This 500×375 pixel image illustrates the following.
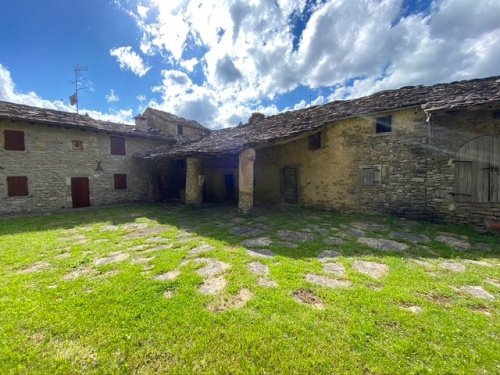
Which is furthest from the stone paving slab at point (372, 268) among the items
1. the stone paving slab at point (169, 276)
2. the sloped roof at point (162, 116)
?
the sloped roof at point (162, 116)

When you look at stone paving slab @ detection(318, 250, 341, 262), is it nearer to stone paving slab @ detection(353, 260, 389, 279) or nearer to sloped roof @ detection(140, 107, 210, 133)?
stone paving slab @ detection(353, 260, 389, 279)

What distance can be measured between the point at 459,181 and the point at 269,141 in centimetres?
672

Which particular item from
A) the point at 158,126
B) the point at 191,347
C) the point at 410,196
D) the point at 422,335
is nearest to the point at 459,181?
A: the point at 410,196

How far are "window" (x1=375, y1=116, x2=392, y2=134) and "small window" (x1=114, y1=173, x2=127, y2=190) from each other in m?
15.0

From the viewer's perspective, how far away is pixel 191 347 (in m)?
2.54

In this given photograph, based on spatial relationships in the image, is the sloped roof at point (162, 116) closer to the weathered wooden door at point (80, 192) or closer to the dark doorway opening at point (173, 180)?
the dark doorway opening at point (173, 180)

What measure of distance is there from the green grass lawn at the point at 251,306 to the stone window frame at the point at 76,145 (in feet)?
28.5

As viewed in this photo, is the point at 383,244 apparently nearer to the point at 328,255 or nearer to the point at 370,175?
the point at 328,255

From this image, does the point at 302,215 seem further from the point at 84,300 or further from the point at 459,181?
the point at 84,300

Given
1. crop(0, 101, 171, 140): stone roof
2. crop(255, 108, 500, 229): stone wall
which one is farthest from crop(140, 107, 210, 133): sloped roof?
crop(255, 108, 500, 229): stone wall

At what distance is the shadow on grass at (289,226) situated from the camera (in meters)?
5.44

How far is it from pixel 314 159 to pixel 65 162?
13.8 m

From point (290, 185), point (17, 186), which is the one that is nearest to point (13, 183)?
point (17, 186)

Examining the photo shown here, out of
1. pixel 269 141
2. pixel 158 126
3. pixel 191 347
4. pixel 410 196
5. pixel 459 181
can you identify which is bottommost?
pixel 191 347
